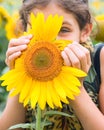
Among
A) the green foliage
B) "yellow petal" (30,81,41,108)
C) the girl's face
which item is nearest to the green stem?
"yellow petal" (30,81,41,108)

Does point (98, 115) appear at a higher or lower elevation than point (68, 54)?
lower

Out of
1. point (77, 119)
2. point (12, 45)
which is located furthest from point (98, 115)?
point (12, 45)

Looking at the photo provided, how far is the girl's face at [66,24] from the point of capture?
1.36 metres

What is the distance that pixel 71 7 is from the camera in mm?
1419

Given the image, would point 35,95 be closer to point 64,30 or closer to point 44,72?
point 44,72

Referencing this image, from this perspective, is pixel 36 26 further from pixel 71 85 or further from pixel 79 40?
pixel 79 40

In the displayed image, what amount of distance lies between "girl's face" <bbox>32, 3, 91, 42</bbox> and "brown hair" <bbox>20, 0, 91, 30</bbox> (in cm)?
1

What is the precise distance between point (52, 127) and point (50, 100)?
13.7 inches

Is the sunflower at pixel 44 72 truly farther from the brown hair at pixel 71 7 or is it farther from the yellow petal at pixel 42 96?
the brown hair at pixel 71 7

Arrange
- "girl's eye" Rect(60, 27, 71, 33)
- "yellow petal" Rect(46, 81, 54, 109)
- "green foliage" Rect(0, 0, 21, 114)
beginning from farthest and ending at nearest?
"green foliage" Rect(0, 0, 21, 114)
"girl's eye" Rect(60, 27, 71, 33)
"yellow petal" Rect(46, 81, 54, 109)

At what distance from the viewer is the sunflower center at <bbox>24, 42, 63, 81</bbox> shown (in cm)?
115

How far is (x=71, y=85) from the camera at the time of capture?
114cm

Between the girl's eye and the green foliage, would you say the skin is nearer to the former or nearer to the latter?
Answer: the girl's eye

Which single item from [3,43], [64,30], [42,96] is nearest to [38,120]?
[42,96]
